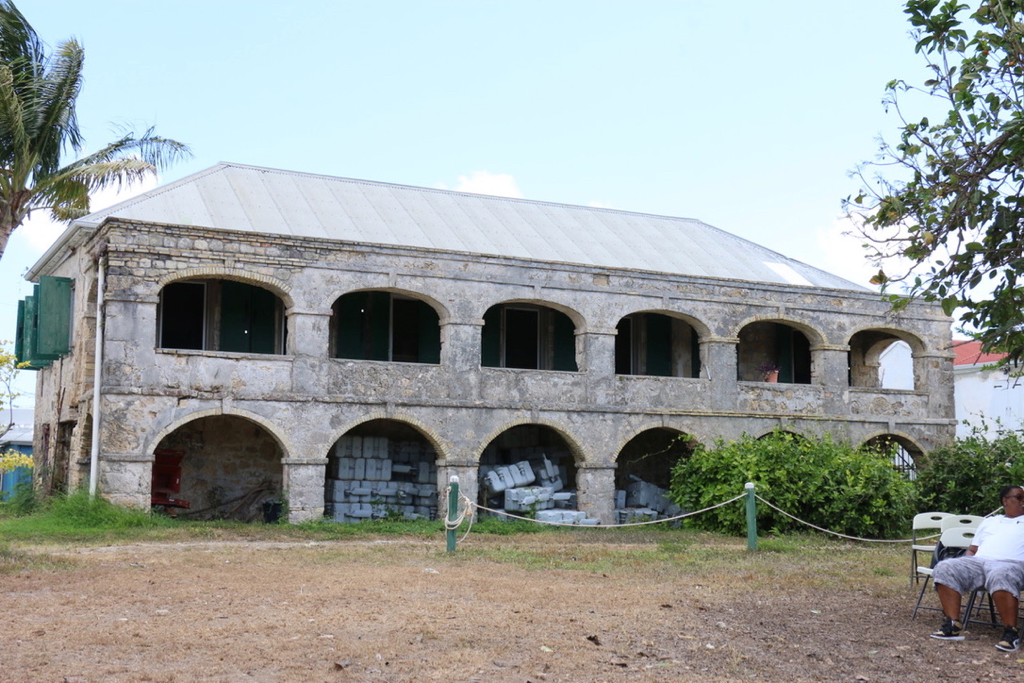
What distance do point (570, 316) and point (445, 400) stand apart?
2.95m

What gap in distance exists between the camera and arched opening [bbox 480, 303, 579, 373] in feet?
65.8

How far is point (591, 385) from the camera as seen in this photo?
19.0 meters

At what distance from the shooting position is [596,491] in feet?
61.8

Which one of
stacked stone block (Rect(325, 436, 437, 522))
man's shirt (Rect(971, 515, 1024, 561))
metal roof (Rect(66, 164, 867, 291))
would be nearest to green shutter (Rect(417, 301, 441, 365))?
metal roof (Rect(66, 164, 867, 291))

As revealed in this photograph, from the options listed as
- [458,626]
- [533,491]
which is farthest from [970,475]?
[458,626]

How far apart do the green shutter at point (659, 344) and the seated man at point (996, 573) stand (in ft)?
43.1

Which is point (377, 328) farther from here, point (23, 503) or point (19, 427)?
point (19, 427)

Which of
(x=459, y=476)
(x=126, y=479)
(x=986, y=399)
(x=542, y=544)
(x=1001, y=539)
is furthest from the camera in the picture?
(x=986, y=399)

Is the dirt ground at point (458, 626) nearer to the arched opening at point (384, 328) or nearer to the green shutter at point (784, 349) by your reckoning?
the arched opening at point (384, 328)

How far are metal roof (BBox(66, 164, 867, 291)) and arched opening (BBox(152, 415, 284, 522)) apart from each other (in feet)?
11.7

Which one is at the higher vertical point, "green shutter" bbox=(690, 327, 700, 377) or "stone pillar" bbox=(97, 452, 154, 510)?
"green shutter" bbox=(690, 327, 700, 377)

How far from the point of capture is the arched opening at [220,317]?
1781 cm

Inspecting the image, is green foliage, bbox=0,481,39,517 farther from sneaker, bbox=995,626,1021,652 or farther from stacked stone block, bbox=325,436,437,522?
sneaker, bbox=995,626,1021,652

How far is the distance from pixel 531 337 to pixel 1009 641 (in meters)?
13.6
